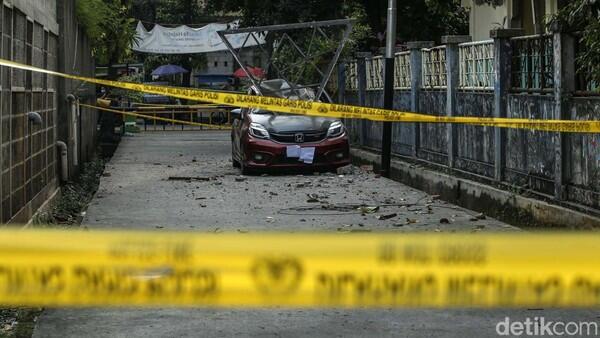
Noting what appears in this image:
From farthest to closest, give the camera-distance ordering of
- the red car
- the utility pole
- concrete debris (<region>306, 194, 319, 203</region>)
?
the red car → the utility pole → concrete debris (<region>306, 194, 319, 203</region>)

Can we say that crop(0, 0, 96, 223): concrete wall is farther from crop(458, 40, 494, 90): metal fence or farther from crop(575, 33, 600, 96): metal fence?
crop(458, 40, 494, 90): metal fence

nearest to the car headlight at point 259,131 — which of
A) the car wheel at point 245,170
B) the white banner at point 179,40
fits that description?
the car wheel at point 245,170

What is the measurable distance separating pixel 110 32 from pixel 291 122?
269 inches

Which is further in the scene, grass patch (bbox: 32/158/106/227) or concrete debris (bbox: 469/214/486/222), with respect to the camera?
concrete debris (bbox: 469/214/486/222)

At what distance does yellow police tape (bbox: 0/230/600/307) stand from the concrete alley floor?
237cm

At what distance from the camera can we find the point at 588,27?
26.8ft

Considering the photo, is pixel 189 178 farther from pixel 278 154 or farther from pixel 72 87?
pixel 72 87

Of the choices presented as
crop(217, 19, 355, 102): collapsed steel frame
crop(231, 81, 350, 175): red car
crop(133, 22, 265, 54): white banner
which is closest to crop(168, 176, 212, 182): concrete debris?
crop(231, 81, 350, 175): red car

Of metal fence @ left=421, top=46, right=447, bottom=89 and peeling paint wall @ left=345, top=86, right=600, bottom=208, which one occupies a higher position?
metal fence @ left=421, top=46, right=447, bottom=89

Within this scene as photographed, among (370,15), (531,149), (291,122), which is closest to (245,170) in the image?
(291,122)

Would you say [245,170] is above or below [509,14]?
below

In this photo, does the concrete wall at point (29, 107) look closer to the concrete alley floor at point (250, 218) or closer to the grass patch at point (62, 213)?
the grass patch at point (62, 213)

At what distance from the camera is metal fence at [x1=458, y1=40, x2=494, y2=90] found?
1154cm

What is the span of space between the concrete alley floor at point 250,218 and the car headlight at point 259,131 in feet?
2.31
